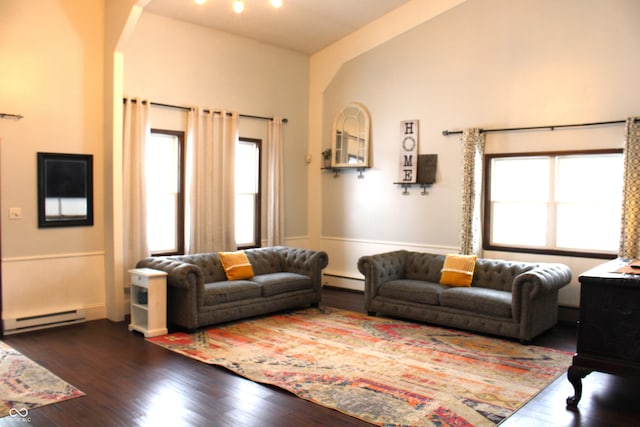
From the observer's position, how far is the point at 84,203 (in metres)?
6.14

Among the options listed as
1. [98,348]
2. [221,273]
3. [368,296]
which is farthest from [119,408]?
[368,296]

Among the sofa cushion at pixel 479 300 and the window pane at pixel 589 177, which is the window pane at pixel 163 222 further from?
the window pane at pixel 589 177

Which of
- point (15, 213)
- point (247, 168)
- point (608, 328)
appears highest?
point (247, 168)

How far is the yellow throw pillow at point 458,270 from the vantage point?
621cm

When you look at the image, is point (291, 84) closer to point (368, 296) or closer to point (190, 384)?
point (368, 296)

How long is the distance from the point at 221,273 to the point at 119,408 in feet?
9.50

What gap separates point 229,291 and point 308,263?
1.33 metres

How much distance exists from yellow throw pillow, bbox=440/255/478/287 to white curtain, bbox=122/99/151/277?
368cm

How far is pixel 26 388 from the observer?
13.3 ft

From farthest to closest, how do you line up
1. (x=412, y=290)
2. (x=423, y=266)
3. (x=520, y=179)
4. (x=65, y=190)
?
(x=423, y=266) < (x=520, y=179) < (x=412, y=290) < (x=65, y=190)

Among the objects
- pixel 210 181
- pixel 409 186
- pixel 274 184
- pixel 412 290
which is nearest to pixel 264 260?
pixel 210 181

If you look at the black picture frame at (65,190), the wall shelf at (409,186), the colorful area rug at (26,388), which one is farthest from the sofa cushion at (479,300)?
the black picture frame at (65,190)

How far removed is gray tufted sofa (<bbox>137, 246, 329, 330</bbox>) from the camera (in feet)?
18.6

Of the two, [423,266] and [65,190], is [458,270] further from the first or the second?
[65,190]
